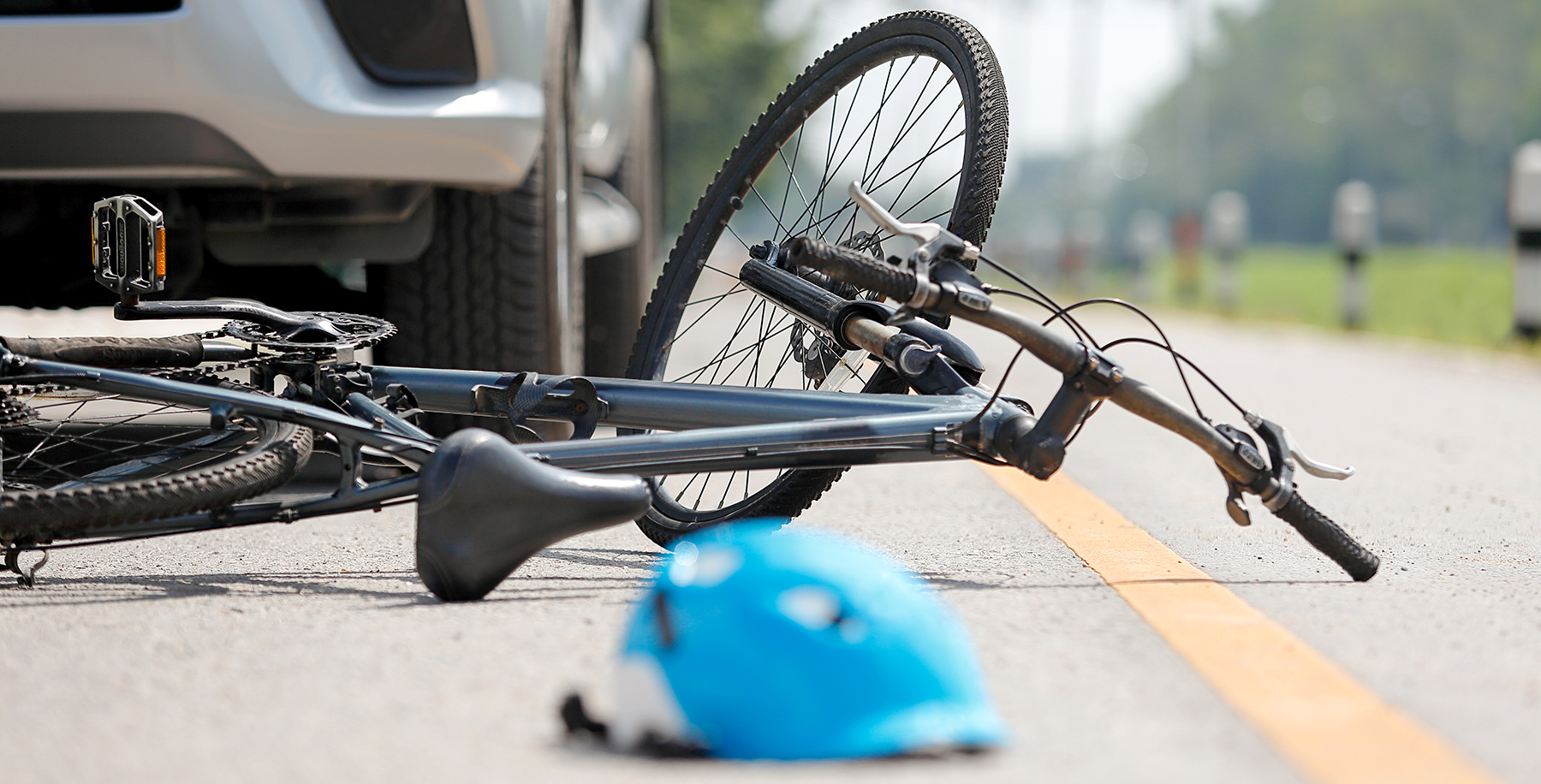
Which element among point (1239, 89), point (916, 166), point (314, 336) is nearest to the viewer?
point (314, 336)

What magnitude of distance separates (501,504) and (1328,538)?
1306mm

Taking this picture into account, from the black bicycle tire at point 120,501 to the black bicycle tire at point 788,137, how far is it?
829 millimetres

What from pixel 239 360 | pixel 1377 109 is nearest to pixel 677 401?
pixel 239 360

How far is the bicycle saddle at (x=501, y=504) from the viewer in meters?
2.40

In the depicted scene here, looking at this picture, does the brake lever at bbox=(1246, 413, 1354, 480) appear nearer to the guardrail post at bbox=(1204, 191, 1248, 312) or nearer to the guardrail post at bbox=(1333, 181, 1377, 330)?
the guardrail post at bbox=(1333, 181, 1377, 330)

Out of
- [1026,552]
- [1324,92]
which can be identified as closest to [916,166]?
[1026,552]

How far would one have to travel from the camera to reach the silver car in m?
3.20

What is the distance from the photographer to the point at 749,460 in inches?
101

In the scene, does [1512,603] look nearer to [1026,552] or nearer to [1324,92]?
[1026,552]

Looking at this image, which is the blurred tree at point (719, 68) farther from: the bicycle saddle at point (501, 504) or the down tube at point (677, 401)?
the bicycle saddle at point (501, 504)

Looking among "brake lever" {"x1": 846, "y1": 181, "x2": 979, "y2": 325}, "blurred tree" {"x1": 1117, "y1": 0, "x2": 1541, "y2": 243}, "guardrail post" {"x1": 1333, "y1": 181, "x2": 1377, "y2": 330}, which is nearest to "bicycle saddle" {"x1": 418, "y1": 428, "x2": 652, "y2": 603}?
"brake lever" {"x1": 846, "y1": 181, "x2": 979, "y2": 325}

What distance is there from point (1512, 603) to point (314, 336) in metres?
2.00

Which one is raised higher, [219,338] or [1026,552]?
[219,338]

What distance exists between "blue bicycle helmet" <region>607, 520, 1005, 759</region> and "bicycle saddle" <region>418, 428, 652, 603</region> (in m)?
0.61
